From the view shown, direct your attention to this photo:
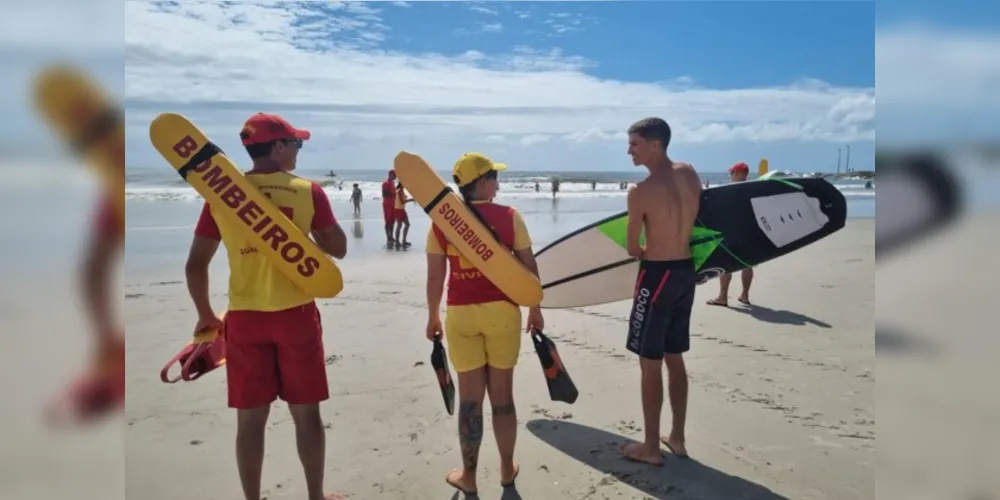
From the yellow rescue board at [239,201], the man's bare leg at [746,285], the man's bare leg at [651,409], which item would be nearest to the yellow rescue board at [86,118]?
the yellow rescue board at [239,201]

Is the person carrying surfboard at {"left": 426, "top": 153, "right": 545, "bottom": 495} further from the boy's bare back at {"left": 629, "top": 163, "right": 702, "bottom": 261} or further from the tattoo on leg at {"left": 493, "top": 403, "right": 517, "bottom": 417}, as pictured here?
the boy's bare back at {"left": 629, "top": 163, "right": 702, "bottom": 261}

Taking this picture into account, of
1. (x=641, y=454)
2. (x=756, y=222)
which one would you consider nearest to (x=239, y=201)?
(x=641, y=454)

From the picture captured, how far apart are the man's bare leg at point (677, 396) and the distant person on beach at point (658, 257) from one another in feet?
0.31

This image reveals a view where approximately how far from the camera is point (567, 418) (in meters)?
3.84

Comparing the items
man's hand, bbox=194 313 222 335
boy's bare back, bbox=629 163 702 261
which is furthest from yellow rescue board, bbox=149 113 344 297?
boy's bare back, bbox=629 163 702 261

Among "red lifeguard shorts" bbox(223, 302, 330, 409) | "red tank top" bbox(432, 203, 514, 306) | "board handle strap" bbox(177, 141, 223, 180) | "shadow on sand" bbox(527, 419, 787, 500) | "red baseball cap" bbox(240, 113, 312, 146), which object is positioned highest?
"red baseball cap" bbox(240, 113, 312, 146)

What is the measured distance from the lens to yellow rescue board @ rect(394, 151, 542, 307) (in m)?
2.72

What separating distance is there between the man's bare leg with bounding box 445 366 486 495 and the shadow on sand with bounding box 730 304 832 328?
14.1 feet

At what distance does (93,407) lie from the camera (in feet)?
3.35

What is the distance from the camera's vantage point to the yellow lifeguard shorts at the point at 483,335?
2799mm

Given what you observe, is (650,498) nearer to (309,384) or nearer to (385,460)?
(385,460)

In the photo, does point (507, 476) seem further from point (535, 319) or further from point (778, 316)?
point (778, 316)

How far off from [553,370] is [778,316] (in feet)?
13.5

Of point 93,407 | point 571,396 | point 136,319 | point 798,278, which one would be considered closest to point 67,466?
point 93,407
